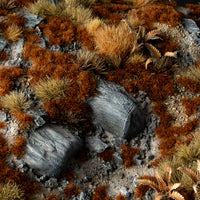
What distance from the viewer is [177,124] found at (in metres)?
8.01

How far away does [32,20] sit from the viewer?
959cm

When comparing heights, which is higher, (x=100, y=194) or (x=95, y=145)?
(x=95, y=145)

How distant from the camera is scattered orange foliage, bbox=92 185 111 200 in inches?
269

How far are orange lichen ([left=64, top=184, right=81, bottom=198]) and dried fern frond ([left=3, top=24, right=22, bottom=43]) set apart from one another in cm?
496

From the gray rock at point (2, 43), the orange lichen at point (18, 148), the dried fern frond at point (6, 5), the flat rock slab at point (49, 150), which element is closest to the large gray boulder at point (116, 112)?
the flat rock slab at point (49, 150)

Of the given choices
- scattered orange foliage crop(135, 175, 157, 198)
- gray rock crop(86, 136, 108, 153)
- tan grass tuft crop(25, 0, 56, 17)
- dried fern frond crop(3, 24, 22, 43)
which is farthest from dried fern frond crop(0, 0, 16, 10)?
scattered orange foliage crop(135, 175, 157, 198)

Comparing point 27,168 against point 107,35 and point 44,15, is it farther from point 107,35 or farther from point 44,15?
point 44,15

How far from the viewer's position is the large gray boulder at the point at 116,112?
7766mm

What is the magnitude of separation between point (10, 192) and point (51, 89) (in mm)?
2894

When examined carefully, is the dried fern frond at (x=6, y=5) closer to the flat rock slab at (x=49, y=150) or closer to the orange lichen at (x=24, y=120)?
the orange lichen at (x=24, y=120)

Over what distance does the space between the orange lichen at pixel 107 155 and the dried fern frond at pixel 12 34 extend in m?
Answer: 4.55

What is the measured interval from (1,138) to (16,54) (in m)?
2.89

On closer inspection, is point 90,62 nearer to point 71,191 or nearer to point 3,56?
point 3,56

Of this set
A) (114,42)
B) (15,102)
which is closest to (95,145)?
(15,102)
